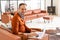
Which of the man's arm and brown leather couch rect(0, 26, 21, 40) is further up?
the man's arm

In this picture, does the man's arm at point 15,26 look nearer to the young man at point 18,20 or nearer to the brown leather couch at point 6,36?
the young man at point 18,20

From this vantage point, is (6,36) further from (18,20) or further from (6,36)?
(18,20)

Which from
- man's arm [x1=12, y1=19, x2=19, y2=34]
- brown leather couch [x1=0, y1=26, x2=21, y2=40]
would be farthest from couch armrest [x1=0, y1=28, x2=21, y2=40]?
man's arm [x1=12, y1=19, x2=19, y2=34]

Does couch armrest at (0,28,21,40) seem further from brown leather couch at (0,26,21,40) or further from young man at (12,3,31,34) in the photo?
young man at (12,3,31,34)

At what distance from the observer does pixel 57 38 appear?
5.31 metres

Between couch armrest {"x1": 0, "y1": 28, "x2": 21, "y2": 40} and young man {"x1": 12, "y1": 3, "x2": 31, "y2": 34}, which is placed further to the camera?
young man {"x1": 12, "y1": 3, "x2": 31, "y2": 34}

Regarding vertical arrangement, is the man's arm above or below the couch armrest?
above

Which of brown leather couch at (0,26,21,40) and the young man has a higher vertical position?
the young man

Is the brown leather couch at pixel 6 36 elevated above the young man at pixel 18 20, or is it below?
below

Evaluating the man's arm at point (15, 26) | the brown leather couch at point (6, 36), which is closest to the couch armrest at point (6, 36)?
the brown leather couch at point (6, 36)

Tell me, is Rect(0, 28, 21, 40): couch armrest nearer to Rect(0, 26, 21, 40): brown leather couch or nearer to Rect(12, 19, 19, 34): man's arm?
Rect(0, 26, 21, 40): brown leather couch

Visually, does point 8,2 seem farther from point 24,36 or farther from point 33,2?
point 24,36

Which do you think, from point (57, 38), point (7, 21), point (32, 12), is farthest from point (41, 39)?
point (32, 12)

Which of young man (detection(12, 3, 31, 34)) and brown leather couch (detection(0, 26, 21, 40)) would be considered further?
young man (detection(12, 3, 31, 34))
